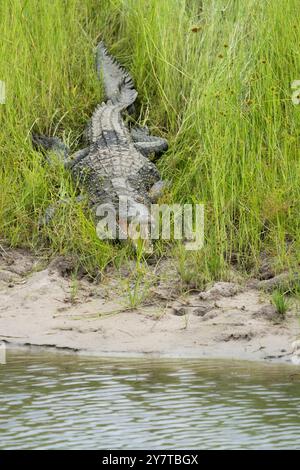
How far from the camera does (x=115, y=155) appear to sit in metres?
8.67

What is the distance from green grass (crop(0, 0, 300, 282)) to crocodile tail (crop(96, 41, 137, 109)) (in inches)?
4.1

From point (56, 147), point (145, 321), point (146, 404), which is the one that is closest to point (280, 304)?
point (145, 321)

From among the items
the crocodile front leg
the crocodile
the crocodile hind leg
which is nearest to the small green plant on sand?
the crocodile

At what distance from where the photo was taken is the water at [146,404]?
16.8 ft

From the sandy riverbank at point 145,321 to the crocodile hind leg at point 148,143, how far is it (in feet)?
4.78

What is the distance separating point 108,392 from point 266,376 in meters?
0.84

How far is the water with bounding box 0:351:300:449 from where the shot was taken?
5.12m

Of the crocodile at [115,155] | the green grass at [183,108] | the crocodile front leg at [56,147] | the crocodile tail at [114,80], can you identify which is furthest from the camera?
the crocodile tail at [114,80]

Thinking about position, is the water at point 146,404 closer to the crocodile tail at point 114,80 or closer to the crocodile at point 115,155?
the crocodile at point 115,155

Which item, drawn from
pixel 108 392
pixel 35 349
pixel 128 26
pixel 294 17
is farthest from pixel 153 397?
pixel 128 26

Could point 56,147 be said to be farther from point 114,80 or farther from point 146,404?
point 146,404

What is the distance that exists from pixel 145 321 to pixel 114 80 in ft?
8.82

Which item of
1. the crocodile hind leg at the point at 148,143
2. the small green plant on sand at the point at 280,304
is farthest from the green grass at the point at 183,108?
the small green plant on sand at the point at 280,304
